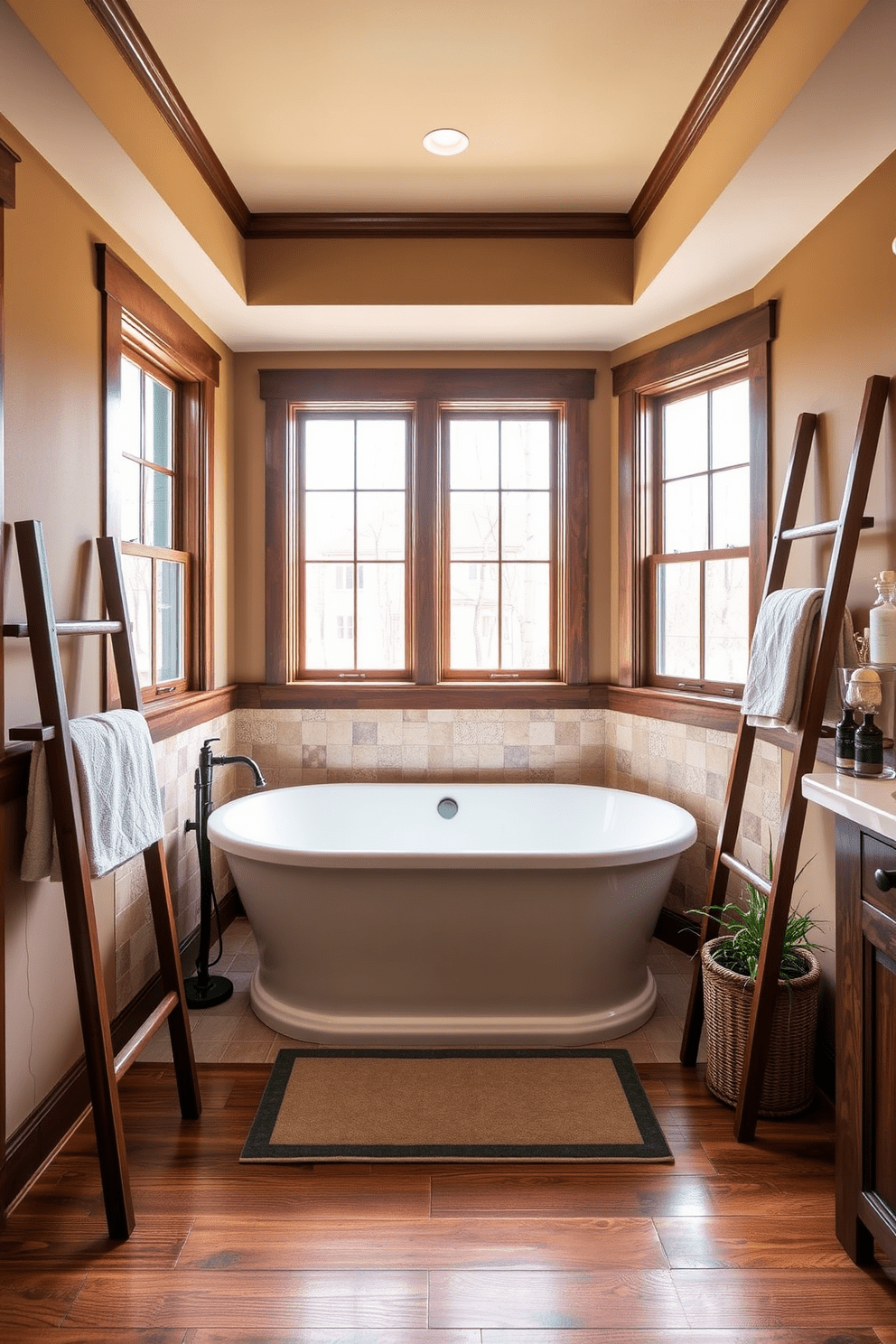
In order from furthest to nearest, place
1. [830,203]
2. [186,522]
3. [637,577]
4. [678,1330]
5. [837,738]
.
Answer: [637,577]
[186,522]
[830,203]
[837,738]
[678,1330]

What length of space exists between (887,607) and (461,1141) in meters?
1.61

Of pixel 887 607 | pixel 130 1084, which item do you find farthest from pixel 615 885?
pixel 130 1084

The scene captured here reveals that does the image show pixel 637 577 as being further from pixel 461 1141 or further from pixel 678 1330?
pixel 678 1330

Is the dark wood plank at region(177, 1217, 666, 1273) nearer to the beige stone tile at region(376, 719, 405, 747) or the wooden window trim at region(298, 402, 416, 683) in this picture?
the beige stone tile at region(376, 719, 405, 747)

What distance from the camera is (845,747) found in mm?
1766

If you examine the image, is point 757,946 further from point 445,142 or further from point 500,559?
point 445,142

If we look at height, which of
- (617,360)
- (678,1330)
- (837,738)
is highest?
(617,360)

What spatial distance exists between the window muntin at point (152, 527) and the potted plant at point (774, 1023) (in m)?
2.04

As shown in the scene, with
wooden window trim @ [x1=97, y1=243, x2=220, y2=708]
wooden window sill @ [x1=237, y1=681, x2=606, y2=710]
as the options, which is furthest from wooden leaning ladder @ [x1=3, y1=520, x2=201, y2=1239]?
wooden window sill @ [x1=237, y1=681, x2=606, y2=710]

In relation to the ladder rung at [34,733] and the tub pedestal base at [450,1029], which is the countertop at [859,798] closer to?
the tub pedestal base at [450,1029]

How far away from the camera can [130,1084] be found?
2.23 meters

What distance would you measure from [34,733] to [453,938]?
50.6 inches

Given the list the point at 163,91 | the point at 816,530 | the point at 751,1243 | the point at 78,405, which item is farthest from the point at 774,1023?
the point at 163,91

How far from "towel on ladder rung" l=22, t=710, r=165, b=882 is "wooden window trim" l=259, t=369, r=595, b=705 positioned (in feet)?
5.06
